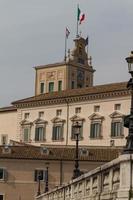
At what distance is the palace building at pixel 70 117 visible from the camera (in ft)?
259

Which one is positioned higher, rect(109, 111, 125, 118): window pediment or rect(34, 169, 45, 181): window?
rect(109, 111, 125, 118): window pediment

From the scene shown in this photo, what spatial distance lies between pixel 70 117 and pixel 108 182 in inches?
2564

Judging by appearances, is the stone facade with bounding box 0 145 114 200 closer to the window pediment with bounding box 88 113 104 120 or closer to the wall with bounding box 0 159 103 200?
the wall with bounding box 0 159 103 200

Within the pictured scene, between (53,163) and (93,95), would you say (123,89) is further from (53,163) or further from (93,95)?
(53,163)

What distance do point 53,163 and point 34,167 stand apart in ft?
7.31

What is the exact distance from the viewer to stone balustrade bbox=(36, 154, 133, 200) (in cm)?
1744

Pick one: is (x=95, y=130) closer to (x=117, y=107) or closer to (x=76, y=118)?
(x=76, y=118)

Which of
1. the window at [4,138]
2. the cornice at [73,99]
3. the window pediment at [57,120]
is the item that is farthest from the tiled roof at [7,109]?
the window pediment at [57,120]

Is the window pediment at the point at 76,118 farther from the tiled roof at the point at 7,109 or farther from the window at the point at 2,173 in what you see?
the tiled roof at the point at 7,109

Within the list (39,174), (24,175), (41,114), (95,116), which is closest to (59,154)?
(39,174)

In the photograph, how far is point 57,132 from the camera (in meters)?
87.1

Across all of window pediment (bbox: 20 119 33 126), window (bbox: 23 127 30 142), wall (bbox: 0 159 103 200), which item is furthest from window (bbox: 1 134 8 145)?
wall (bbox: 0 159 103 200)

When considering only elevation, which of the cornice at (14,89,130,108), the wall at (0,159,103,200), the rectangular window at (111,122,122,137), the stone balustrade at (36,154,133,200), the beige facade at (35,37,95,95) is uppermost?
the beige facade at (35,37,95,95)

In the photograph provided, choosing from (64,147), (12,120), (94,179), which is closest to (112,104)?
(64,147)
